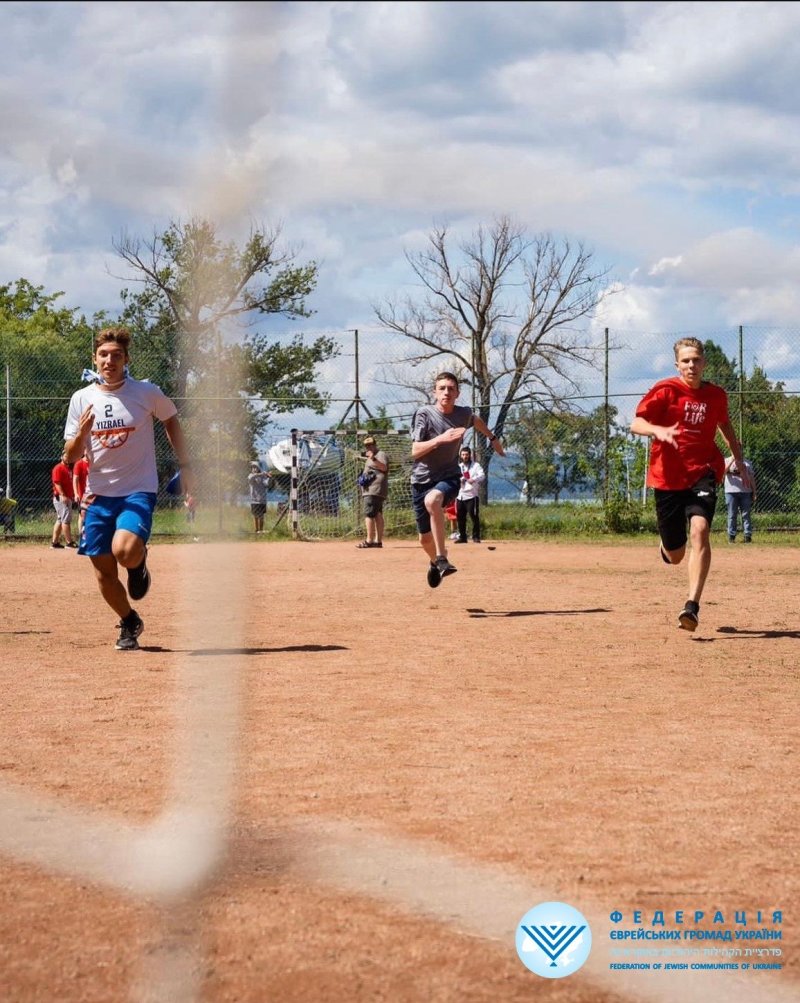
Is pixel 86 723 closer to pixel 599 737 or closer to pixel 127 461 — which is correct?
pixel 599 737

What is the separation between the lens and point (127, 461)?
819cm

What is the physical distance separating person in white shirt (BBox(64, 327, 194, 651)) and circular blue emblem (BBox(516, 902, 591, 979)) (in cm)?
530

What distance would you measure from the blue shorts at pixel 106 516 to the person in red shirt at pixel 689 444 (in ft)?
11.1

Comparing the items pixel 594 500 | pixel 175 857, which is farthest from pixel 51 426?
pixel 175 857

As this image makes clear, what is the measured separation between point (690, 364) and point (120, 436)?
392 centimetres

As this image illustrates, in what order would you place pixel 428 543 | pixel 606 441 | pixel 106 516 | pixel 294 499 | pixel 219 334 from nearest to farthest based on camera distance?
pixel 219 334, pixel 106 516, pixel 428 543, pixel 606 441, pixel 294 499

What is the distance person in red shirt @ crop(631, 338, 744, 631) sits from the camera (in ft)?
29.2

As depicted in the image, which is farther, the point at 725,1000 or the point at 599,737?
the point at 599,737

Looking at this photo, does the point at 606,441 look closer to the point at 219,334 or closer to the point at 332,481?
the point at 332,481

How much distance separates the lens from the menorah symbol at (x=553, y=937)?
3.01 m

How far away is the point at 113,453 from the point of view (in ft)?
26.8

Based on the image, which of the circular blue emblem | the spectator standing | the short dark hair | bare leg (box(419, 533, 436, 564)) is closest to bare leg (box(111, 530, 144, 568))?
the short dark hair

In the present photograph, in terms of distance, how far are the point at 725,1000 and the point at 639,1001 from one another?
0.63 ft

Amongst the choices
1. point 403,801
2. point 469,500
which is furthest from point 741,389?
point 403,801
